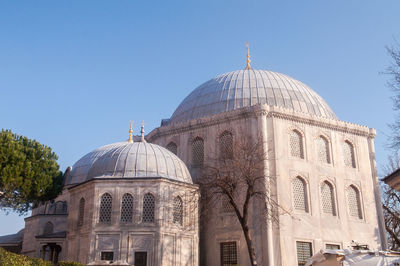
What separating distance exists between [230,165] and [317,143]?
7050mm

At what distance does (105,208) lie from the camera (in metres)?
22.0

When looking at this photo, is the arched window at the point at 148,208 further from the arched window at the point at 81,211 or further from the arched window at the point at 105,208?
the arched window at the point at 81,211

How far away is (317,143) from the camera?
2681 centimetres

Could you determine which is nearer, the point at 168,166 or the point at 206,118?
the point at 168,166

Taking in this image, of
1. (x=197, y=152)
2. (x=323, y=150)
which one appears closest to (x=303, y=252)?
(x=323, y=150)

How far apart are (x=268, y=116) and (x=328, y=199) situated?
19.9 feet

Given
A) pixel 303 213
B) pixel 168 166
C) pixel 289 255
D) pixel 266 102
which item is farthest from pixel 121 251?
pixel 266 102

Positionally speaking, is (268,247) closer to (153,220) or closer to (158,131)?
(153,220)

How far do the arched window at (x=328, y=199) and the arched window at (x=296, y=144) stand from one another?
2297 mm

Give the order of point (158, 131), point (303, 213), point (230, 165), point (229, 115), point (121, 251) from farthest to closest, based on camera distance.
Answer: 1. point (158, 131)
2. point (229, 115)
3. point (303, 213)
4. point (230, 165)
5. point (121, 251)

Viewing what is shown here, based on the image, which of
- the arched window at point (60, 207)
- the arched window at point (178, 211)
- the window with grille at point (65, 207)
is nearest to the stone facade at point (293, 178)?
the arched window at point (178, 211)

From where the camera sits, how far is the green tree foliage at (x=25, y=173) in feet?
71.7

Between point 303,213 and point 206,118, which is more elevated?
point 206,118

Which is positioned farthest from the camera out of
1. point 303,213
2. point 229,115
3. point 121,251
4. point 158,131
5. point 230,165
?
point 158,131
